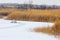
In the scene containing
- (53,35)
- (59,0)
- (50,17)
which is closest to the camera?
(53,35)

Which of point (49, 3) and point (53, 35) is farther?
point (49, 3)

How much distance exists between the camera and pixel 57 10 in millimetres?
6500

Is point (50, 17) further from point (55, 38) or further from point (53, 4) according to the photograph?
point (55, 38)

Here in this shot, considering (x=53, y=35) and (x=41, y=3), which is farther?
(x=41, y=3)

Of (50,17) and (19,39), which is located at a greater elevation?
(19,39)

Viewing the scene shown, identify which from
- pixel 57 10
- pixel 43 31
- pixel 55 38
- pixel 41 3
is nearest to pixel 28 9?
pixel 41 3

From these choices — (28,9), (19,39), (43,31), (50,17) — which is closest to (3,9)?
(28,9)

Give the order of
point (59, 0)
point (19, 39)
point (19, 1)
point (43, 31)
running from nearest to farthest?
point (19, 39) < point (43, 31) < point (59, 0) < point (19, 1)

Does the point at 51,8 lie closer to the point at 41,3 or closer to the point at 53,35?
the point at 41,3

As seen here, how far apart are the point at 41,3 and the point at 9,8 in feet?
3.88

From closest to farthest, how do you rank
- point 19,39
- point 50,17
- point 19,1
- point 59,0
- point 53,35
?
point 19,39, point 53,35, point 50,17, point 59,0, point 19,1

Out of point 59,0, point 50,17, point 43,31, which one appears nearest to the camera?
point 43,31

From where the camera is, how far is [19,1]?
6758 mm

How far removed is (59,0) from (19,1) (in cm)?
135
